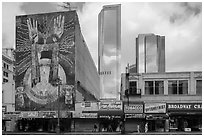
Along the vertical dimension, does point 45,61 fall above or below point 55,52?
below

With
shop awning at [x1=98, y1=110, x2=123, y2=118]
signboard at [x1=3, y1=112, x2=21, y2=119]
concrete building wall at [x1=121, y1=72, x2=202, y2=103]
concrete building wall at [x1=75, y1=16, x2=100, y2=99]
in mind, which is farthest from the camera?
concrete building wall at [x1=75, y1=16, x2=100, y2=99]

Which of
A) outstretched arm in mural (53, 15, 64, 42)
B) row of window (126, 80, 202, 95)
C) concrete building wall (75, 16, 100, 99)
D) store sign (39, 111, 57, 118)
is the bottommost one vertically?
store sign (39, 111, 57, 118)

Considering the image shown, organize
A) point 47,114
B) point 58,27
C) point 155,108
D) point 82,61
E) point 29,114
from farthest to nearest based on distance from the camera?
1. point 82,61
2. point 58,27
3. point 29,114
4. point 47,114
5. point 155,108

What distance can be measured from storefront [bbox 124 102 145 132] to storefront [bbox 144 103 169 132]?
0.73 m

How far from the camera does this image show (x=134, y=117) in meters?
48.7

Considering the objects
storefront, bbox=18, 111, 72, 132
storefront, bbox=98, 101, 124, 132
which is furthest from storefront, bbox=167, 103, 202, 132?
storefront, bbox=18, 111, 72, 132

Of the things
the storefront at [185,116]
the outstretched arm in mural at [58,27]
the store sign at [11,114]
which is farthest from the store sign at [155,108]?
the store sign at [11,114]

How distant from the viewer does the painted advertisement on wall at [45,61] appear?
53656mm

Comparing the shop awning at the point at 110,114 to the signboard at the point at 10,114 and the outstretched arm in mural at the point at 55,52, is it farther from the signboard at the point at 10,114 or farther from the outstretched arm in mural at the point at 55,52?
the signboard at the point at 10,114

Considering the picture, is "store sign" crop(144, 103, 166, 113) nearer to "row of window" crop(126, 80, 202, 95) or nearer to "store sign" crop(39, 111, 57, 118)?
"row of window" crop(126, 80, 202, 95)

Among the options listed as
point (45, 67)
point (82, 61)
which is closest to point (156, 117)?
point (45, 67)

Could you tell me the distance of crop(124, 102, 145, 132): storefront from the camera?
160 ft

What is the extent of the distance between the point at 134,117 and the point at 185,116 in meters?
6.54

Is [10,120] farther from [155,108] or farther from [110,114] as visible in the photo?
[155,108]
